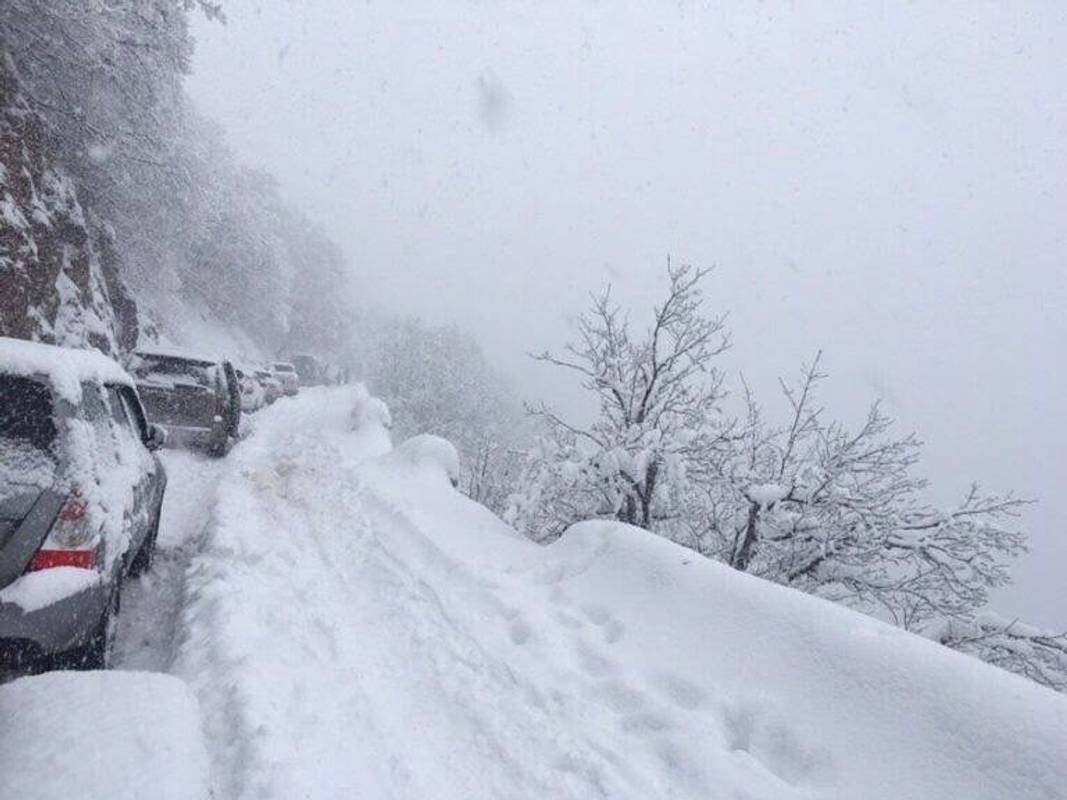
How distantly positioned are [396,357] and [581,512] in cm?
4640

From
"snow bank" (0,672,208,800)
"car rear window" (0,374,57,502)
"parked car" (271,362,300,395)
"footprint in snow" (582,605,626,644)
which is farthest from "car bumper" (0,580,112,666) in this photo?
"parked car" (271,362,300,395)

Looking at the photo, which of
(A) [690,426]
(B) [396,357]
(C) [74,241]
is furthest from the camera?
(B) [396,357]

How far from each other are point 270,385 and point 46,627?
21.6m

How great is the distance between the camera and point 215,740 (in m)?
2.96

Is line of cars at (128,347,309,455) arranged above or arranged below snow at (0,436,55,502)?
below

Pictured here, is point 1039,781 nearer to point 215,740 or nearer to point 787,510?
point 215,740

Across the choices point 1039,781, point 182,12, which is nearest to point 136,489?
point 1039,781

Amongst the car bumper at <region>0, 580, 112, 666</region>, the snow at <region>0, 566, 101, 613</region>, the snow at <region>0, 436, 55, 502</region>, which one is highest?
the snow at <region>0, 436, 55, 502</region>

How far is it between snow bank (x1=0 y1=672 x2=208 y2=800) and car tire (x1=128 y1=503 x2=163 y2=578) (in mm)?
2670

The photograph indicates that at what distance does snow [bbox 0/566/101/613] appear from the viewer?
101 inches

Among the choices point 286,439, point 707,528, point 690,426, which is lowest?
point 286,439

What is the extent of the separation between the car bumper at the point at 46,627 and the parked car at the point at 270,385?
2017 cm

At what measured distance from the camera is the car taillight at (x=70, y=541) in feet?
8.87

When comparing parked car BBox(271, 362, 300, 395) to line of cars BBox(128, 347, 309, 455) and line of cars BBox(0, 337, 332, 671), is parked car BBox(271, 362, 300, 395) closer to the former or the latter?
line of cars BBox(128, 347, 309, 455)
